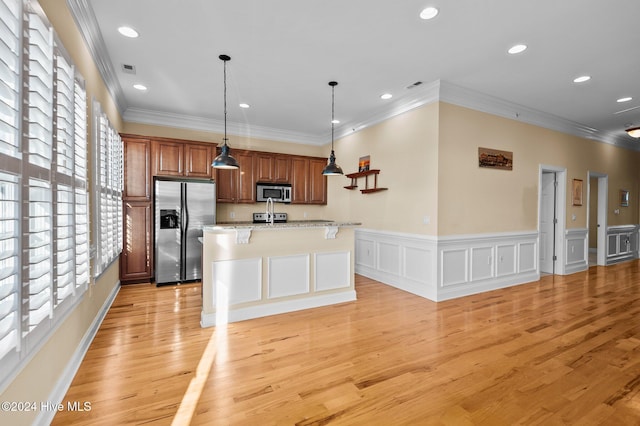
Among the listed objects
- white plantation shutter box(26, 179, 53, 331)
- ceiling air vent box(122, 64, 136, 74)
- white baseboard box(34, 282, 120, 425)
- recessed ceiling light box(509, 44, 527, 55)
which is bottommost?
white baseboard box(34, 282, 120, 425)

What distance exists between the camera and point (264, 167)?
20.4ft

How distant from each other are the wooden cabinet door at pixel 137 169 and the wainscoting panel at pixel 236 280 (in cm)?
253

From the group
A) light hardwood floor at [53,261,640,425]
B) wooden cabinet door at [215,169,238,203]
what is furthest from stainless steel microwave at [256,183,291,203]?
light hardwood floor at [53,261,640,425]

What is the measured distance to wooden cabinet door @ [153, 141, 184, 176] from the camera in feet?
16.6

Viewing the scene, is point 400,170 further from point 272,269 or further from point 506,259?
point 272,269

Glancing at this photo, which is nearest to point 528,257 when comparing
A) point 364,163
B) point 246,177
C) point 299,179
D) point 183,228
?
point 364,163

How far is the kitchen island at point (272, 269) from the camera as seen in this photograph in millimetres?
3354

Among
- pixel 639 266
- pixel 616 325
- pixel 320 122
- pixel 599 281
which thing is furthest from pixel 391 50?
pixel 639 266

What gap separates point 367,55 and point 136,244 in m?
4.56

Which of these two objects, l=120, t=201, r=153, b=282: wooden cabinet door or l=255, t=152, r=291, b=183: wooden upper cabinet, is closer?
l=120, t=201, r=153, b=282: wooden cabinet door

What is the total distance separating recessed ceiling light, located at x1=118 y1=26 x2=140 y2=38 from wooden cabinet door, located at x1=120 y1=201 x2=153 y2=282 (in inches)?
107

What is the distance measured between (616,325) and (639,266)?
496cm

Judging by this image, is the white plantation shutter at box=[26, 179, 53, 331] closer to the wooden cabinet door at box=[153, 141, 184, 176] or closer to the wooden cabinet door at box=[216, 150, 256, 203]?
the wooden cabinet door at box=[153, 141, 184, 176]

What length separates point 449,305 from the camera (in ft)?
13.1
